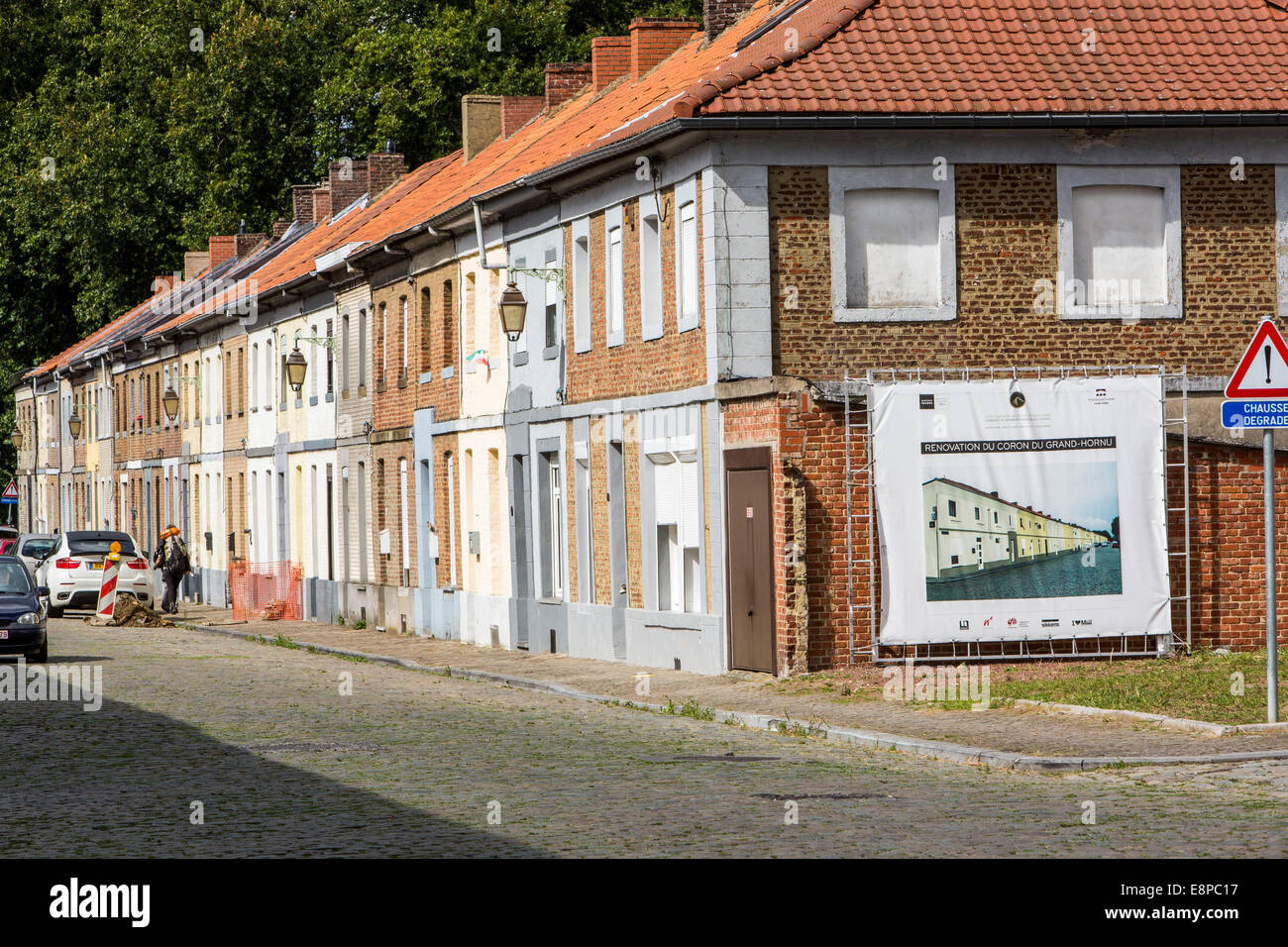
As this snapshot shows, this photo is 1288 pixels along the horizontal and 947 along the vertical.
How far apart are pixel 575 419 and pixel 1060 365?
7.88 m

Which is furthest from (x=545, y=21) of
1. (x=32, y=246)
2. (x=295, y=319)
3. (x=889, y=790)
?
(x=889, y=790)

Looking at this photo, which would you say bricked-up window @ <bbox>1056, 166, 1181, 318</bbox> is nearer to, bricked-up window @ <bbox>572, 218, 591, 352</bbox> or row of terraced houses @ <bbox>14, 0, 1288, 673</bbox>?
row of terraced houses @ <bbox>14, 0, 1288, 673</bbox>

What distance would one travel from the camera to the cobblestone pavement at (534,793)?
1152 cm

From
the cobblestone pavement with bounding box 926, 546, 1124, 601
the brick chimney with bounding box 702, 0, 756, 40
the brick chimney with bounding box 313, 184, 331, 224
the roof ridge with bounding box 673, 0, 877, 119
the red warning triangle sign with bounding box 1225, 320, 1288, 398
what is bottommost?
the cobblestone pavement with bounding box 926, 546, 1124, 601

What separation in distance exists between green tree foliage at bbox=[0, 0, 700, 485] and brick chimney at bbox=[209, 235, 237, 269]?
2922 millimetres

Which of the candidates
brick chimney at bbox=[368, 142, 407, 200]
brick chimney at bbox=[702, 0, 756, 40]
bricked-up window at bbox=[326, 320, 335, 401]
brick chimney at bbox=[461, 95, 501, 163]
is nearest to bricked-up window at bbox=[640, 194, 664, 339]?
brick chimney at bbox=[702, 0, 756, 40]

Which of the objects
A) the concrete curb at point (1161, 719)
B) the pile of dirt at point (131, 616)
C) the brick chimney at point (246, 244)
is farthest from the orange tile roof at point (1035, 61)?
the brick chimney at point (246, 244)

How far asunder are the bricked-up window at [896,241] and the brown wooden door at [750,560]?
6.66 feet

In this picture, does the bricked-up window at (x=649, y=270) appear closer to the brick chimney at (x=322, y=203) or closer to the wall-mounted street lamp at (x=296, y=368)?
the wall-mounted street lamp at (x=296, y=368)

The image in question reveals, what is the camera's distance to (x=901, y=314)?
77.5ft

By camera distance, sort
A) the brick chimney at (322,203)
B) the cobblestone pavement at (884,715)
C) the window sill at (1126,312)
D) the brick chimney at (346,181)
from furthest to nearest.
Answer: the brick chimney at (322,203) → the brick chimney at (346,181) → the window sill at (1126,312) → the cobblestone pavement at (884,715)

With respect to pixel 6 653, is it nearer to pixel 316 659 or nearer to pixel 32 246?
pixel 316 659

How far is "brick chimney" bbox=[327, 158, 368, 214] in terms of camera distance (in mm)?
56344

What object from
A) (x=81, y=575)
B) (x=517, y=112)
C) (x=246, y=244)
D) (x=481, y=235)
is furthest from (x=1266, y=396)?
(x=246, y=244)
